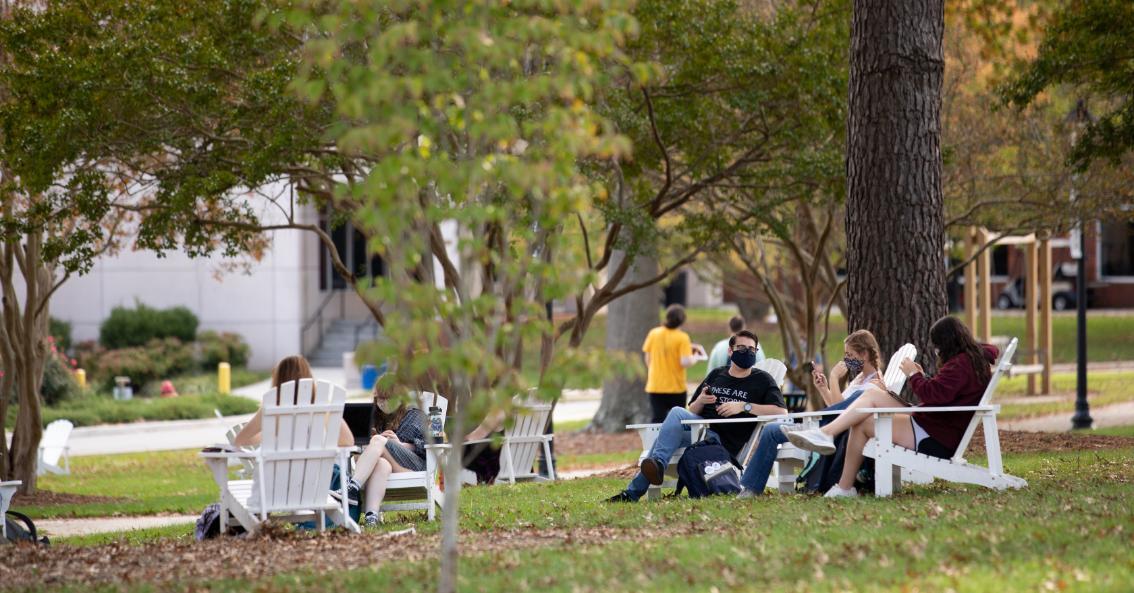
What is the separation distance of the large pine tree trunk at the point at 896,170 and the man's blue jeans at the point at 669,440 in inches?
110

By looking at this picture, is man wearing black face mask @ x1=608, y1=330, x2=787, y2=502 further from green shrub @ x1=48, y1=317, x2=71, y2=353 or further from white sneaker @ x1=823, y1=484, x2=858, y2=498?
green shrub @ x1=48, y1=317, x2=71, y2=353

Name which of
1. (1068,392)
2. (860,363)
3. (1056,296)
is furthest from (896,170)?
(1056,296)

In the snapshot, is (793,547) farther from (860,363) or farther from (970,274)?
(970,274)

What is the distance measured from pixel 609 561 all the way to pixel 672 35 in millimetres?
8297

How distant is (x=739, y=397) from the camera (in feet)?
32.9

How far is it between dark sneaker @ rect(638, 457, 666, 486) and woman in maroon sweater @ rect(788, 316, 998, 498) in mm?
1113

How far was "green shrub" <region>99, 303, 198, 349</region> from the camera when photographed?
108 ft

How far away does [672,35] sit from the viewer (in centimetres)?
1376

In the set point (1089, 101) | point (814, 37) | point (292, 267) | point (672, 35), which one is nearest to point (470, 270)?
point (672, 35)

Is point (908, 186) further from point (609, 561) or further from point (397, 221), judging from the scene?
point (397, 221)

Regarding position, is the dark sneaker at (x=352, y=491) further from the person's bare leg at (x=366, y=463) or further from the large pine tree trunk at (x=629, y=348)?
the large pine tree trunk at (x=629, y=348)

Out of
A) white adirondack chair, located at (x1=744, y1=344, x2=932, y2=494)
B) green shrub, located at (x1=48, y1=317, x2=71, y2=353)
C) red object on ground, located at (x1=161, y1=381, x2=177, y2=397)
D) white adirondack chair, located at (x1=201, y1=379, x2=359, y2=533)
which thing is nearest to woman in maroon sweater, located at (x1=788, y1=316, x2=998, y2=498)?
white adirondack chair, located at (x1=744, y1=344, x2=932, y2=494)

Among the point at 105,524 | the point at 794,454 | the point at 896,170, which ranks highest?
the point at 896,170

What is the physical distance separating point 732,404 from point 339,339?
94.5ft
